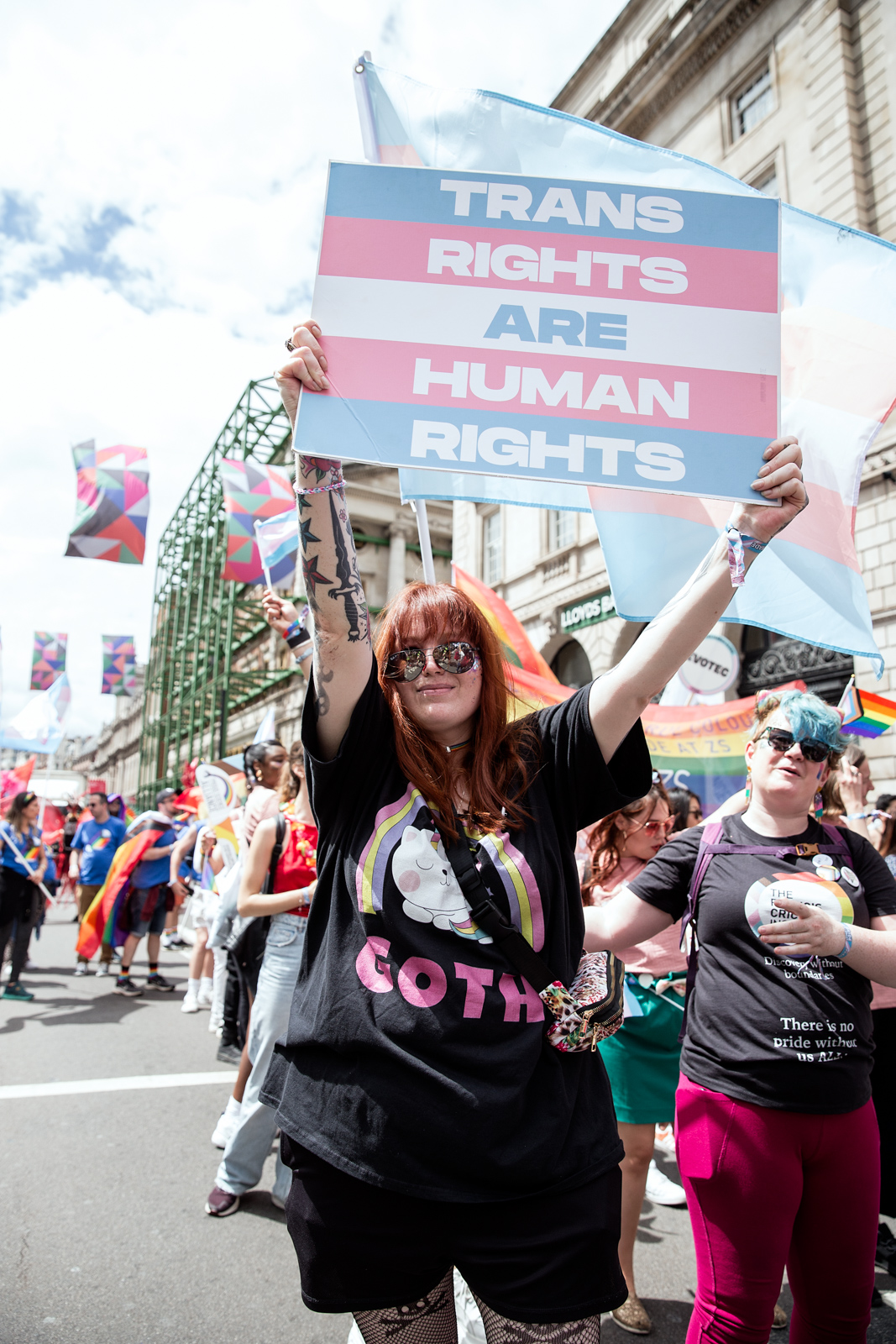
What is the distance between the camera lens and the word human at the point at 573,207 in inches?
76.2

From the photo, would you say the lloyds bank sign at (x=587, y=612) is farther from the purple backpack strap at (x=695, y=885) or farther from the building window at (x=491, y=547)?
the purple backpack strap at (x=695, y=885)

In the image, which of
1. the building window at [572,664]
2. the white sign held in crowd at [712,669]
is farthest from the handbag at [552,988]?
the building window at [572,664]

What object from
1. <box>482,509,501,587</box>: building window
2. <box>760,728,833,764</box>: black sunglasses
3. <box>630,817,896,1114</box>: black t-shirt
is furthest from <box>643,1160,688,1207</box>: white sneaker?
<box>482,509,501,587</box>: building window

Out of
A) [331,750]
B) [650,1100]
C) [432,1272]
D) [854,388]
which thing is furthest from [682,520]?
[432,1272]

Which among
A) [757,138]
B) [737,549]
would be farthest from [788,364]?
[757,138]

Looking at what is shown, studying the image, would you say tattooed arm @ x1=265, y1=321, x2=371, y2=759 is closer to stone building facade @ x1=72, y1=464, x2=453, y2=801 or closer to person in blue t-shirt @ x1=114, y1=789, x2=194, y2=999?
person in blue t-shirt @ x1=114, y1=789, x2=194, y2=999

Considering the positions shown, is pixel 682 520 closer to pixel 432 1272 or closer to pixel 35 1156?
pixel 432 1272

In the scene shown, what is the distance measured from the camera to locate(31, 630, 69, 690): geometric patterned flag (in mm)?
28703

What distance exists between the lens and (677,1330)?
2.83 meters

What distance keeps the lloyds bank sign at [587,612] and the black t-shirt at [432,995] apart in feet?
46.3

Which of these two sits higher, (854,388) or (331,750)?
(854,388)

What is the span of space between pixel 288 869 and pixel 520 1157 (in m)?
2.74

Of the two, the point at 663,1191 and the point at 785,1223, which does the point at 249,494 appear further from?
the point at 785,1223

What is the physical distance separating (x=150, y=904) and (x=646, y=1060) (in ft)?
24.1
